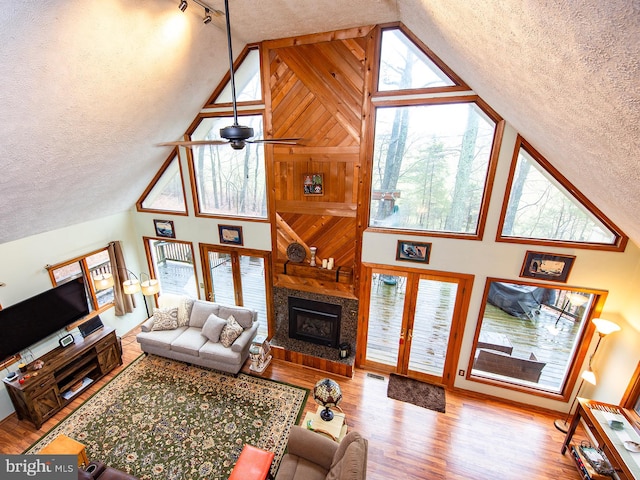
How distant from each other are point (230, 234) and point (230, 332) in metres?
1.79

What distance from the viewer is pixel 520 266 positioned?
4.08m

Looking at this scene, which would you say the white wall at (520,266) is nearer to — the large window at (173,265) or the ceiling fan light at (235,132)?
the ceiling fan light at (235,132)

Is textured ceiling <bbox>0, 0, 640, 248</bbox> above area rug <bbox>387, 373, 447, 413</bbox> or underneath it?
above

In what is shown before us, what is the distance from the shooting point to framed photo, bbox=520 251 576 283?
3885mm

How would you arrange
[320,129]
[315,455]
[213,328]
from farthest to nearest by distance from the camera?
[213,328]
[320,129]
[315,455]

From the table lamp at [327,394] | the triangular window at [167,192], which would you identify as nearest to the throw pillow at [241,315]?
the triangular window at [167,192]

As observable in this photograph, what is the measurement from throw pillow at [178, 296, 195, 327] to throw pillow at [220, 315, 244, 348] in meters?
0.93

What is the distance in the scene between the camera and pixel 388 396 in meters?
4.74

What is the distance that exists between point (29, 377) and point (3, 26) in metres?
4.45

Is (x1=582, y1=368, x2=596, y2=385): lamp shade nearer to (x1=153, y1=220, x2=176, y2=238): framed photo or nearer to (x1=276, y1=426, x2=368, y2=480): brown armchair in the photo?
(x1=276, y1=426, x2=368, y2=480): brown armchair

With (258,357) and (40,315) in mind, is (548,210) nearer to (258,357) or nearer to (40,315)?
(258,357)

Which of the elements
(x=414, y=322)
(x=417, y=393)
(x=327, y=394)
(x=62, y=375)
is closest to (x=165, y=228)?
(x=62, y=375)

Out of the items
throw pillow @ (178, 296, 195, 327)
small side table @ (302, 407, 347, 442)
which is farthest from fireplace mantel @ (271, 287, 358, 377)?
throw pillow @ (178, 296, 195, 327)

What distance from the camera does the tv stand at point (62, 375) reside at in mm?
4152
